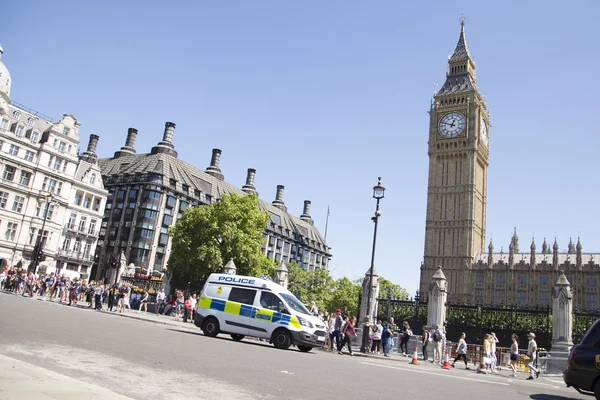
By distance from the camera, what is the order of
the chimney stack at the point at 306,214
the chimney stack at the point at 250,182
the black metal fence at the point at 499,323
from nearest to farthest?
the black metal fence at the point at 499,323 < the chimney stack at the point at 250,182 < the chimney stack at the point at 306,214

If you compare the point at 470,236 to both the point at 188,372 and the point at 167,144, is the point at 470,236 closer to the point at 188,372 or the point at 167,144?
the point at 167,144

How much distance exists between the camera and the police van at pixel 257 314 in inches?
621

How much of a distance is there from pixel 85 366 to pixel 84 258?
5582 cm

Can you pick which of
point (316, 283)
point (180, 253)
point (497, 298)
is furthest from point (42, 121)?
point (497, 298)

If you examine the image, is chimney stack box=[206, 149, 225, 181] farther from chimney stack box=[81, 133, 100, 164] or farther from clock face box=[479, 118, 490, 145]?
clock face box=[479, 118, 490, 145]

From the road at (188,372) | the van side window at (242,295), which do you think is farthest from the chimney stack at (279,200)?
the road at (188,372)

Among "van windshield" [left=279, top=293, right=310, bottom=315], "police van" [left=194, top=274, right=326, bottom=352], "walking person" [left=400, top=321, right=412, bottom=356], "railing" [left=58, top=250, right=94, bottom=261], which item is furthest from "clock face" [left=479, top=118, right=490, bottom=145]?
"police van" [left=194, top=274, right=326, bottom=352]

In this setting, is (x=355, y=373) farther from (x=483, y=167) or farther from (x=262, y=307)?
(x=483, y=167)

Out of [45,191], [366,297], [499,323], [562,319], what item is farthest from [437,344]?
[45,191]

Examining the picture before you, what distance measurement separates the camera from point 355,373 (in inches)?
423

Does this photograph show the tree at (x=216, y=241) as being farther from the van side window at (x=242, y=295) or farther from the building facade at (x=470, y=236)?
the building facade at (x=470, y=236)

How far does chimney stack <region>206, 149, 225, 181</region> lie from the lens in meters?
91.6

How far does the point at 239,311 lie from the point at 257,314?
758 mm

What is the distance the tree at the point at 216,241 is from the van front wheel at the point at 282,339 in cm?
2794
